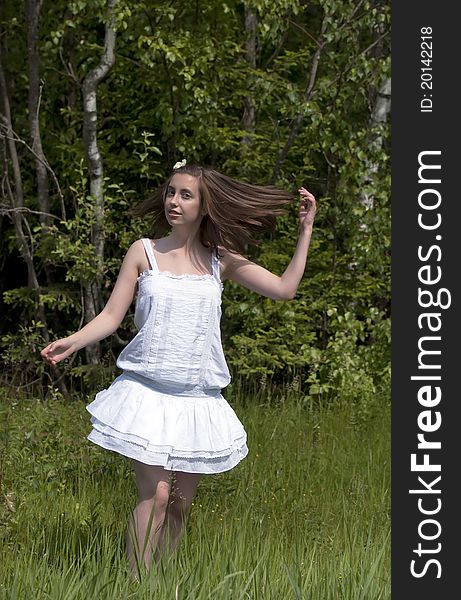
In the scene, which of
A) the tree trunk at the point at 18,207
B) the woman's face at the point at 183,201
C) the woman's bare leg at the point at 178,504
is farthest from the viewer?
the tree trunk at the point at 18,207

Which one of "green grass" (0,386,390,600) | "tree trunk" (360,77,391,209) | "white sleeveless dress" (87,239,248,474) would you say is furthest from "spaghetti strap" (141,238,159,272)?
"tree trunk" (360,77,391,209)

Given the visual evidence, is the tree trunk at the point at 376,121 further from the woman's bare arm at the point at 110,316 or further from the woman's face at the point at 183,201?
the woman's bare arm at the point at 110,316

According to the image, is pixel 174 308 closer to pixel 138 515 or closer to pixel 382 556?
pixel 138 515

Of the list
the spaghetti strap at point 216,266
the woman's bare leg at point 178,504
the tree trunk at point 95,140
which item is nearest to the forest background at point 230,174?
the tree trunk at point 95,140

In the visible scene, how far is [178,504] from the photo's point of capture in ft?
13.8

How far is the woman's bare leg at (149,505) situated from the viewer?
13.3ft

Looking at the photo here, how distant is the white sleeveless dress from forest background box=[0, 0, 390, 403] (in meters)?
4.54

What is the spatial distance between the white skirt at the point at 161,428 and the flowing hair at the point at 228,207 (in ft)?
2.07

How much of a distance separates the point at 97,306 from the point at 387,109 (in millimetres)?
2998

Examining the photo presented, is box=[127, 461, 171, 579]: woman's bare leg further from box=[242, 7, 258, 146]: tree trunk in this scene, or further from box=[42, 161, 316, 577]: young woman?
box=[242, 7, 258, 146]: tree trunk

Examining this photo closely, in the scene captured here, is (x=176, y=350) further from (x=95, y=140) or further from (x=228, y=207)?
(x=95, y=140)

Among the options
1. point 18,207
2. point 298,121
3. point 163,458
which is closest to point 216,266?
point 163,458

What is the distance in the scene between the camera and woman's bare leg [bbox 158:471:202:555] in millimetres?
4164

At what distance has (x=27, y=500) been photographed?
5.29m
